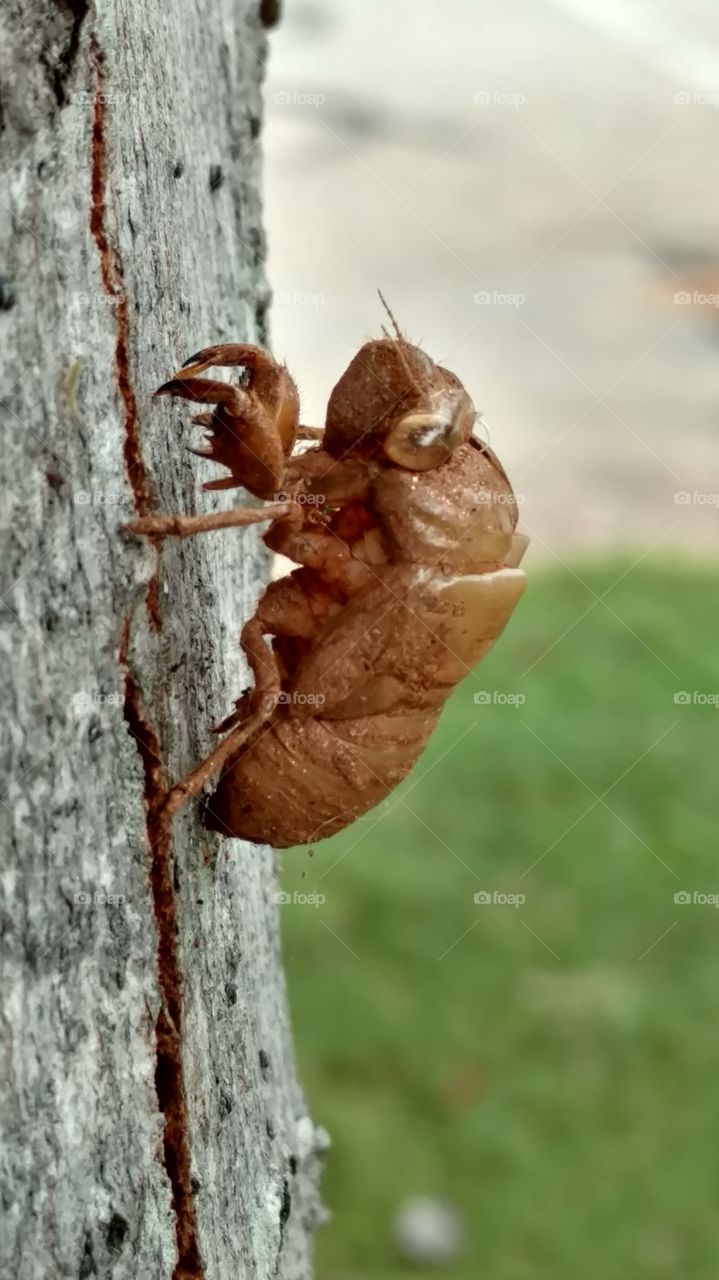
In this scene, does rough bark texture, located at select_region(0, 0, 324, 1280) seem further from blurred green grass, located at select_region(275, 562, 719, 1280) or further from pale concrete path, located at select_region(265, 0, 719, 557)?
pale concrete path, located at select_region(265, 0, 719, 557)

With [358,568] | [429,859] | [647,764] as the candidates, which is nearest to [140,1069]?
[358,568]

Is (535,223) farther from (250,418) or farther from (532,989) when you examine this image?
(250,418)

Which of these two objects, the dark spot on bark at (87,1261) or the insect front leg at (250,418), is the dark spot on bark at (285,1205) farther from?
the insect front leg at (250,418)

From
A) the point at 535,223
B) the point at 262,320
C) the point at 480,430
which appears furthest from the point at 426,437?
the point at 535,223

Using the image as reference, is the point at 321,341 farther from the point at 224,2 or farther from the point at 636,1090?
the point at 224,2

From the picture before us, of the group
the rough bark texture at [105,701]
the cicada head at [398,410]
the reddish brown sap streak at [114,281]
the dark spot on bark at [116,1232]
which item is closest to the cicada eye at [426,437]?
the cicada head at [398,410]
